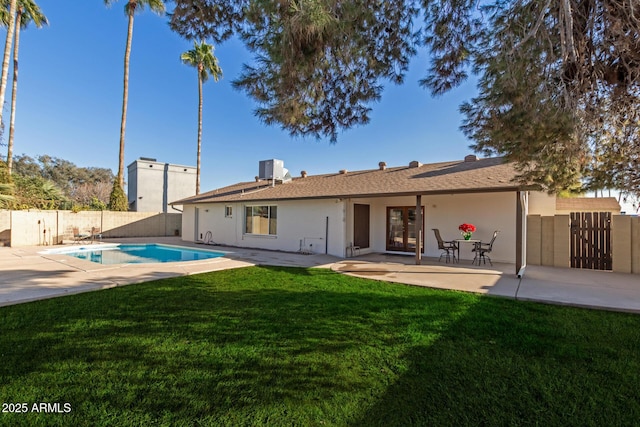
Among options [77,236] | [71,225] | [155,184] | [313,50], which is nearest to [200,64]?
[155,184]

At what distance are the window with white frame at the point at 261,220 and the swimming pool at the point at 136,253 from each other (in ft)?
8.54

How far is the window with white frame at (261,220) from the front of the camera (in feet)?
49.2

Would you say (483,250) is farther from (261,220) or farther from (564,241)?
(261,220)

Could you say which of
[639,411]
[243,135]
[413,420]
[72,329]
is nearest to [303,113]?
[413,420]

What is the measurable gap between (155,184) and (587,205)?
34158 millimetres

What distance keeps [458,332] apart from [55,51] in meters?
22.6

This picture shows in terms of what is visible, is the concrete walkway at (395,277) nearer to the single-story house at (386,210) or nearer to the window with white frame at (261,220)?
the single-story house at (386,210)

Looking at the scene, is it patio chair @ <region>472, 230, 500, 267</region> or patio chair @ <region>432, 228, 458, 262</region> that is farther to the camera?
patio chair @ <region>432, 228, 458, 262</region>

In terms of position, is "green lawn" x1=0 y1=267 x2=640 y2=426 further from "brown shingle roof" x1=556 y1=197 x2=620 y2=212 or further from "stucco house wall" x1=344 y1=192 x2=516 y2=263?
"brown shingle roof" x1=556 y1=197 x2=620 y2=212

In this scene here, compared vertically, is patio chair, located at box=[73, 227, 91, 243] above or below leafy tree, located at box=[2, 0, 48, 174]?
below

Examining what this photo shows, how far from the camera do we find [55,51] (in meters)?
16.1

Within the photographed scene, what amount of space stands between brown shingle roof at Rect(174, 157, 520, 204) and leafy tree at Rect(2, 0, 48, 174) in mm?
14928

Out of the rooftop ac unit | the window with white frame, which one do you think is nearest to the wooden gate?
the window with white frame

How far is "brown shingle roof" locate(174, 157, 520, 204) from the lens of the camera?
995 cm
